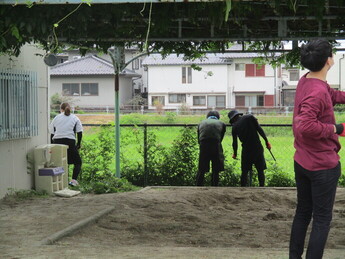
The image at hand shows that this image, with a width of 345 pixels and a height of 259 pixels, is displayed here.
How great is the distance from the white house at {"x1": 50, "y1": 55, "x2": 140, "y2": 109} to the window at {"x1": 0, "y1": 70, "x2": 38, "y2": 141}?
144 feet

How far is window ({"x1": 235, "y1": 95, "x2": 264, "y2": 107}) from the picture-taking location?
186 feet

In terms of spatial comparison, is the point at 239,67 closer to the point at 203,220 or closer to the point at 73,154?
the point at 73,154

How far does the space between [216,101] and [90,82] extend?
37.0 ft

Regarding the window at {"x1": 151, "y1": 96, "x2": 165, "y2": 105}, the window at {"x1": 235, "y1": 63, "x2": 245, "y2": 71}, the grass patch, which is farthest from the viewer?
the window at {"x1": 151, "y1": 96, "x2": 165, "y2": 105}

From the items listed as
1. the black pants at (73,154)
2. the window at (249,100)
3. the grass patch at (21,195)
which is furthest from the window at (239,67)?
the grass patch at (21,195)

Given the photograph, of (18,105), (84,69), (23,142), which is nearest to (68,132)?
(23,142)

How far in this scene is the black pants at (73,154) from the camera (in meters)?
15.1

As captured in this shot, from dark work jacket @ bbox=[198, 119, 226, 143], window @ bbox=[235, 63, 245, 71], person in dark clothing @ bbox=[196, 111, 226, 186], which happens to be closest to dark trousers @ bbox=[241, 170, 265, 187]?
person in dark clothing @ bbox=[196, 111, 226, 186]

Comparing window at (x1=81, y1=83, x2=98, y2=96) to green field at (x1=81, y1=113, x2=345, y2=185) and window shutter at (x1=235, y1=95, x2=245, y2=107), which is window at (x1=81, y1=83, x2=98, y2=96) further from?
green field at (x1=81, y1=113, x2=345, y2=185)

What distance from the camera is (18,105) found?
12.8 m

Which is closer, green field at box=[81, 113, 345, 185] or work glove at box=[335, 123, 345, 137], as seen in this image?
work glove at box=[335, 123, 345, 137]

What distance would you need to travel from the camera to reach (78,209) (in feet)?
36.6

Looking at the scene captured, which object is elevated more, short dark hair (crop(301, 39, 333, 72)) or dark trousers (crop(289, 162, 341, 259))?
short dark hair (crop(301, 39, 333, 72))

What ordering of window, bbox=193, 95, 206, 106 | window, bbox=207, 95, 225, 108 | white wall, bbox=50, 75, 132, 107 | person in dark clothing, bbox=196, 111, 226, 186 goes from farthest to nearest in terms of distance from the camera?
white wall, bbox=50, 75, 132, 107 < window, bbox=193, 95, 206, 106 < window, bbox=207, 95, 225, 108 < person in dark clothing, bbox=196, 111, 226, 186
